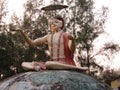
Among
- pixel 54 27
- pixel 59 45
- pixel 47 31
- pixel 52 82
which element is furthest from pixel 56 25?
pixel 47 31

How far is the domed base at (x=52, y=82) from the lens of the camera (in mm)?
6398

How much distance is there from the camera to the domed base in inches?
252

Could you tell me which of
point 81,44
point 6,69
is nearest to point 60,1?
point 81,44

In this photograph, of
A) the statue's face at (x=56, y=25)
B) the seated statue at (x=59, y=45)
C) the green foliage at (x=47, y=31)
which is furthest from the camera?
the green foliage at (x=47, y=31)

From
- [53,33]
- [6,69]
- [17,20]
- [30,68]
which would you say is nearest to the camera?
[30,68]

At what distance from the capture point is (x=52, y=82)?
21.3 ft

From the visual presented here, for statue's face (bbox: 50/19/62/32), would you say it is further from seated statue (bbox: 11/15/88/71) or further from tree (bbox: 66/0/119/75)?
tree (bbox: 66/0/119/75)

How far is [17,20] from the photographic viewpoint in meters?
24.0

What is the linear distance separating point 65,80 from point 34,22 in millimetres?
17366

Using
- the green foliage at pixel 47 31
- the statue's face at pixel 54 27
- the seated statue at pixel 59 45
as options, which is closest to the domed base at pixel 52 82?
the seated statue at pixel 59 45

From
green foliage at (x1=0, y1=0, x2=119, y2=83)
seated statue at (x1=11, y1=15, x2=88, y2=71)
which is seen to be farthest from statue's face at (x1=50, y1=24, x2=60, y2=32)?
green foliage at (x1=0, y1=0, x2=119, y2=83)

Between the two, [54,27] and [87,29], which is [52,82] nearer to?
[54,27]

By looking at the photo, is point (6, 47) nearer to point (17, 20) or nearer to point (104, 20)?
point (17, 20)

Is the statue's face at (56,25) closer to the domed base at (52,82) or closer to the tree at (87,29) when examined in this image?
the domed base at (52,82)
